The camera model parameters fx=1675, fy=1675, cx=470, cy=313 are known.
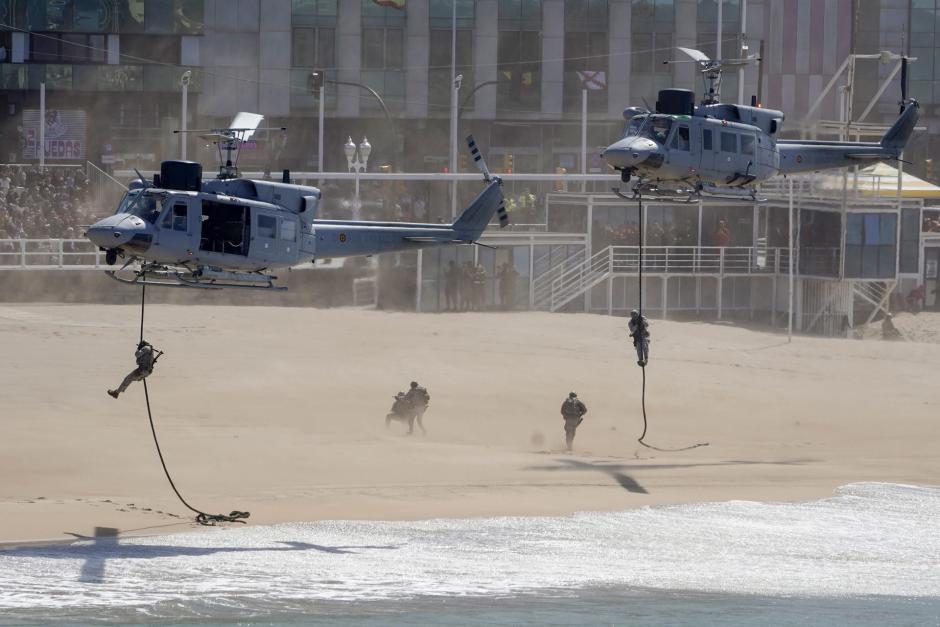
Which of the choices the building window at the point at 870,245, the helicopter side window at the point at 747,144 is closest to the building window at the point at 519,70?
the building window at the point at 870,245

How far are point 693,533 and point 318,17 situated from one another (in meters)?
44.5

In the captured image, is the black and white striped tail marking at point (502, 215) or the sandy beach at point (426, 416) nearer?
the sandy beach at point (426, 416)

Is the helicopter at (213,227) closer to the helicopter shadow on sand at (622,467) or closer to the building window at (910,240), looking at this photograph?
the helicopter shadow on sand at (622,467)

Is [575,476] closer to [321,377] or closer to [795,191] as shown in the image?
[321,377]

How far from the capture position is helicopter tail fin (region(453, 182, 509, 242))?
3241 centimetres

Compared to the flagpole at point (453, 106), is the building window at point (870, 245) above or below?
below

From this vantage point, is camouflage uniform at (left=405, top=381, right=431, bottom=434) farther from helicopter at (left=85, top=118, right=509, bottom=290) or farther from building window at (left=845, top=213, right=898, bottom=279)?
building window at (left=845, top=213, right=898, bottom=279)

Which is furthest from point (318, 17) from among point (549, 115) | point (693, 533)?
point (693, 533)

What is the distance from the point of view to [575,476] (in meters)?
32.7

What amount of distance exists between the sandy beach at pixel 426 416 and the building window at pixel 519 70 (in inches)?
875

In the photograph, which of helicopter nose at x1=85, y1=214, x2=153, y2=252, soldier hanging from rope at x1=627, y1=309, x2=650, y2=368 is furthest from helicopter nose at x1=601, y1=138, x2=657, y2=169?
helicopter nose at x1=85, y1=214, x2=153, y2=252

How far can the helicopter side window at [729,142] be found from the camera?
33031mm

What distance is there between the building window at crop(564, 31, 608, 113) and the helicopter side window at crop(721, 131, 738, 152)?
3854cm

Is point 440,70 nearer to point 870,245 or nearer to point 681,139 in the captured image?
point 870,245
